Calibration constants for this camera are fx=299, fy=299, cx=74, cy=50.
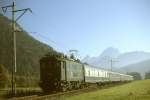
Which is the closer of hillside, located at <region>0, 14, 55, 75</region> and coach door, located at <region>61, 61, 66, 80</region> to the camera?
coach door, located at <region>61, 61, 66, 80</region>

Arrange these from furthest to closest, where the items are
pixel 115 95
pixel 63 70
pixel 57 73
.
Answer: pixel 63 70 → pixel 57 73 → pixel 115 95

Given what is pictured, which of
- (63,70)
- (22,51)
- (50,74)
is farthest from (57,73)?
(22,51)

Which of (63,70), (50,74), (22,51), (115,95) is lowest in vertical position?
(115,95)

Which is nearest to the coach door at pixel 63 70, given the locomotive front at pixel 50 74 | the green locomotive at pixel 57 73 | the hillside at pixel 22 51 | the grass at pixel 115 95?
the green locomotive at pixel 57 73

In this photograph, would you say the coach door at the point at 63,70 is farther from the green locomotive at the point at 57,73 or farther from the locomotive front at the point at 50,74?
the locomotive front at the point at 50,74

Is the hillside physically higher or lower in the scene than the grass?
higher

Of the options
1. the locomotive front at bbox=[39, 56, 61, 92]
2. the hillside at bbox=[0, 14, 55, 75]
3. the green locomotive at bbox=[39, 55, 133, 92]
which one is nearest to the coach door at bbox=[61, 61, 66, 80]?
the green locomotive at bbox=[39, 55, 133, 92]

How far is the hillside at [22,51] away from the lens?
133 metres

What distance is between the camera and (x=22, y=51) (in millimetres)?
150500


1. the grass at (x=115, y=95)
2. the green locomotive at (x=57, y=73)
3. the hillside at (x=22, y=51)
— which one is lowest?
the grass at (x=115, y=95)

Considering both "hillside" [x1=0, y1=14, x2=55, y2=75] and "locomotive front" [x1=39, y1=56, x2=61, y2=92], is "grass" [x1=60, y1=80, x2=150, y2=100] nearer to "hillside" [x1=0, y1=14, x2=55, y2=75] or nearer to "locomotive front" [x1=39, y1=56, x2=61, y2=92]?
"locomotive front" [x1=39, y1=56, x2=61, y2=92]

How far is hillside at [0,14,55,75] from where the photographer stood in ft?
436

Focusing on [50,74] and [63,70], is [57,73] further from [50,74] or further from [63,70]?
[63,70]

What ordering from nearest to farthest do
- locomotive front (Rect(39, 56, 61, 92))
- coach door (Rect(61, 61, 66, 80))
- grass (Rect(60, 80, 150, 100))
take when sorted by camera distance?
grass (Rect(60, 80, 150, 100)) < locomotive front (Rect(39, 56, 61, 92)) < coach door (Rect(61, 61, 66, 80))
